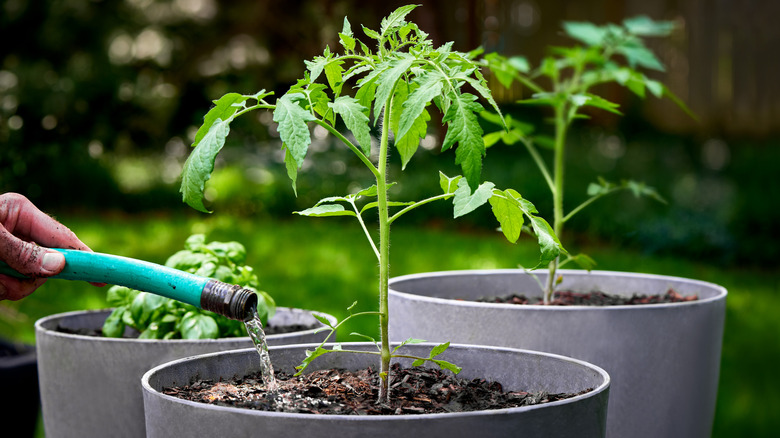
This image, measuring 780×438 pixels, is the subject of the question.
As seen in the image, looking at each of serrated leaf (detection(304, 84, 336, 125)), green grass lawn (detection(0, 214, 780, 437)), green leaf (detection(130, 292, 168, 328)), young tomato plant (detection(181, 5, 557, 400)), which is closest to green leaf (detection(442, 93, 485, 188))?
young tomato plant (detection(181, 5, 557, 400))

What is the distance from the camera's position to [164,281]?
51.7 inches

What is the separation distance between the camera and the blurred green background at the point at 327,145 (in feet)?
17.5

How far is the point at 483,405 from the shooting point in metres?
1.21

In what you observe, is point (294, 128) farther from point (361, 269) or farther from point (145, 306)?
point (361, 269)

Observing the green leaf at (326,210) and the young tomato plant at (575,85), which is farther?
the young tomato plant at (575,85)

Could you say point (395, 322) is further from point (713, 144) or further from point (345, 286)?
point (713, 144)

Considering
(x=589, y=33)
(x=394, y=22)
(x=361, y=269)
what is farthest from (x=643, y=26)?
(x=361, y=269)

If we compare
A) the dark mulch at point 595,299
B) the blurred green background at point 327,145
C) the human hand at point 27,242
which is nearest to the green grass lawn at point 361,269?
the blurred green background at point 327,145

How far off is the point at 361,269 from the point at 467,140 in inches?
155

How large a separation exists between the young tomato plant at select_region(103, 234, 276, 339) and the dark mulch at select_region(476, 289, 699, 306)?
24.9 inches

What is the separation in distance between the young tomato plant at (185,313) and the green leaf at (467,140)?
81 centimetres

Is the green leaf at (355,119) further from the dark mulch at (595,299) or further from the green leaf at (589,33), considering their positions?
the green leaf at (589,33)

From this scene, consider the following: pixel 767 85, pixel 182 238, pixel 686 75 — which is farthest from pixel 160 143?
pixel 767 85

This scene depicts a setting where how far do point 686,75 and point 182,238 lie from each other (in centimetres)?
455
